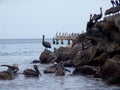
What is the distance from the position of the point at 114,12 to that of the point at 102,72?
1200cm

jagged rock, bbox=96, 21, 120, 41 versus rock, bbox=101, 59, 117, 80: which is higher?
jagged rock, bbox=96, 21, 120, 41

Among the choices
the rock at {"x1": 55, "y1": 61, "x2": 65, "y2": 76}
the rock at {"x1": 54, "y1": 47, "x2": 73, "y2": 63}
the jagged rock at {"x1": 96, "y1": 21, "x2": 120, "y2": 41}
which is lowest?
the rock at {"x1": 55, "y1": 61, "x2": 65, "y2": 76}

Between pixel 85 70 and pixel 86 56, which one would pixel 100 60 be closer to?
pixel 85 70

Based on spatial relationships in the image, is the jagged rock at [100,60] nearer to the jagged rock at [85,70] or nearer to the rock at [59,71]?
the jagged rock at [85,70]

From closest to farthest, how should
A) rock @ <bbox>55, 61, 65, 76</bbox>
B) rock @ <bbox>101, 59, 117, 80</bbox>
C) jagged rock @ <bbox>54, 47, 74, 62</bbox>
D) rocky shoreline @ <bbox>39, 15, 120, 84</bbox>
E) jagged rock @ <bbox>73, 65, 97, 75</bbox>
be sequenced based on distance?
rock @ <bbox>101, 59, 117, 80</bbox>, rocky shoreline @ <bbox>39, 15, 120, 84</bbox>, jagged rock @ <bbox>73, 65, 97, 75</bbox>, rock @ <bbox>55, 61, 65, 76</bbox>, jagged rock @ <bbox>54, 47, 74, 62</bbox>

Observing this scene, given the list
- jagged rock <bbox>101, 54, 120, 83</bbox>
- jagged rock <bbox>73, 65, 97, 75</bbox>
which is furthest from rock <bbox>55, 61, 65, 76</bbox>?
jagged rock <bbox>101, 54, 120, 83</bbox>

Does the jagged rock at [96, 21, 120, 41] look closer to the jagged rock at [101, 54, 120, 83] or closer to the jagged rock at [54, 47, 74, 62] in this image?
the jagged rock at [101, 54, 120, 83]

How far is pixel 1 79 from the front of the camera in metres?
34.1

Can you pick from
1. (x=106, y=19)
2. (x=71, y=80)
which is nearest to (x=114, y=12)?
(x=106, y=19)

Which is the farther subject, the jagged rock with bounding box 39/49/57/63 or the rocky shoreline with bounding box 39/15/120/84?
the jagged rock with bounding box 39/49/57/63

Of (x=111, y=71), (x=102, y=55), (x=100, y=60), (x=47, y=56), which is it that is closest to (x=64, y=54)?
(x=47, y=56)

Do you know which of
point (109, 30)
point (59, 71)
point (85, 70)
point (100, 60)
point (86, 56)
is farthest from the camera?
point (86, 56)

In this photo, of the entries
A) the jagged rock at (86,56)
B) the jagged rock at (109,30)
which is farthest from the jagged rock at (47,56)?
the jagged rock at (109,30)

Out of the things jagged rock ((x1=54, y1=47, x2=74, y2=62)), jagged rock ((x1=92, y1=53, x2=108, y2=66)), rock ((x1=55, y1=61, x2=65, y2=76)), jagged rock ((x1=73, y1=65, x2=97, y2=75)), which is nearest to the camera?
jagged rock ((x1=73, y1=65, x2=97, y2=75))
